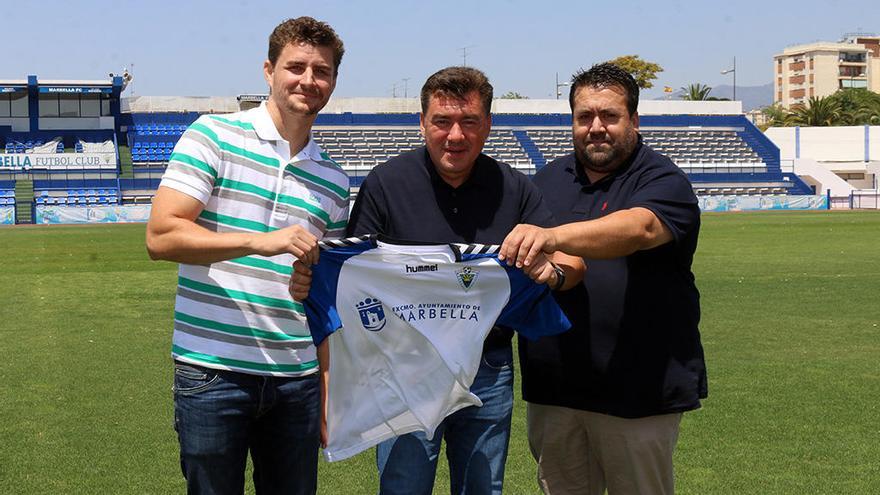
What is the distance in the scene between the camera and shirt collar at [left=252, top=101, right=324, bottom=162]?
10.8 ft

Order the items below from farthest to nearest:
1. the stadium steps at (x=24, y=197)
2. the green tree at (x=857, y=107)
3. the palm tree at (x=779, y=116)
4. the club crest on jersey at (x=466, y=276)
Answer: the palm tree at (x=779, y=116), the green tree at (x=857, y=107), the stadium steps at (x=24, y=197), the club crest on jersey at (x=466, y=276)

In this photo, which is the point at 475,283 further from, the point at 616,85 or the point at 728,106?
the point at 728,106

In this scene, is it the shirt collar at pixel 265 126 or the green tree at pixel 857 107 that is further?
the green tree at pixel 857 107

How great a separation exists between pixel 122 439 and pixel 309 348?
3588 mm

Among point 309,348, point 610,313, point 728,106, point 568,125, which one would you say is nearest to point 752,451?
point 610,313

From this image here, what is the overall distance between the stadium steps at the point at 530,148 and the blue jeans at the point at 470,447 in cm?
5425

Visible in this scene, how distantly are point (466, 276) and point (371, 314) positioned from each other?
372mm

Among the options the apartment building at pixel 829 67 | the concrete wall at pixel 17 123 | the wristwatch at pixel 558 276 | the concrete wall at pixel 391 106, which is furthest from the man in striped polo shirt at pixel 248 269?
the apartment building at pixel 829 67

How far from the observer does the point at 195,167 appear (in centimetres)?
312

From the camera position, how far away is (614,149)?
3717 millimetres

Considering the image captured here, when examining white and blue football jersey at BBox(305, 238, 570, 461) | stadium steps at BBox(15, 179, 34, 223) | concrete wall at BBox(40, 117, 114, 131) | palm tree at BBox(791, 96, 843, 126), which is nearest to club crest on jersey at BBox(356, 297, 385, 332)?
white and blue football jersey at BBox(305, 238, 570, 461)

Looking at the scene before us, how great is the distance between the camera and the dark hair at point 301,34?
10.9ft

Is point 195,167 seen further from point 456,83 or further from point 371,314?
point 456,83

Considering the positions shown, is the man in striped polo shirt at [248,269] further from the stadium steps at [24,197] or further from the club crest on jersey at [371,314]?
the stadium steps at [24,197]
